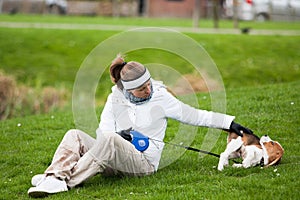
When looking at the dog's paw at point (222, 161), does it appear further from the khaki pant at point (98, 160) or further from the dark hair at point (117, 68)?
the dark hair at point (117, 68)

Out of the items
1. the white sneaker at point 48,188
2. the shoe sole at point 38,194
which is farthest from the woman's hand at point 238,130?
the shoe sole at point 38,194

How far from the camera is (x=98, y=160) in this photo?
20.5ft

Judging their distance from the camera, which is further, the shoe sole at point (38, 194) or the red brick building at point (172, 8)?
the red brick building at point (172, 8)

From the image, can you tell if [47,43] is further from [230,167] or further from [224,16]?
[224,16]

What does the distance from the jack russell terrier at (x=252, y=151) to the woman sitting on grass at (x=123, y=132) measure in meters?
0.11

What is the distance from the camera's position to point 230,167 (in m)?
6.51

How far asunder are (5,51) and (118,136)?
17.3 metres

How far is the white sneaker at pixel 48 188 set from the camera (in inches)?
243

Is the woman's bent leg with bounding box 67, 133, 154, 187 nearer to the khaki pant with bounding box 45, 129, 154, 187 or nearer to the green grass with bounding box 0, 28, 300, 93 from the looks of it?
the khaki pant with bounding box 45, 129, 154, 187

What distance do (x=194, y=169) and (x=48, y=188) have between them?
5.40 feet

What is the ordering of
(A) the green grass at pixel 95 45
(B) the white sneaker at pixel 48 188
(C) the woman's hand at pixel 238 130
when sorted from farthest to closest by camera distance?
(A) the green grass at pixel 95 45 → (C) the woman's hand at pixel 238 130 → (B) the white sneaker at pixel 48 188

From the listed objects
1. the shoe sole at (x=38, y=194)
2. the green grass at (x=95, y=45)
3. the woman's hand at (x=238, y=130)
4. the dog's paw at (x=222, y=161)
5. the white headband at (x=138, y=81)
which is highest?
the white headband at (x=138, y=81)

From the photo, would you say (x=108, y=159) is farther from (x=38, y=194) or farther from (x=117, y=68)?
(x=117, y=68)

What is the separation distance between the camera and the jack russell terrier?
20.8 ft
